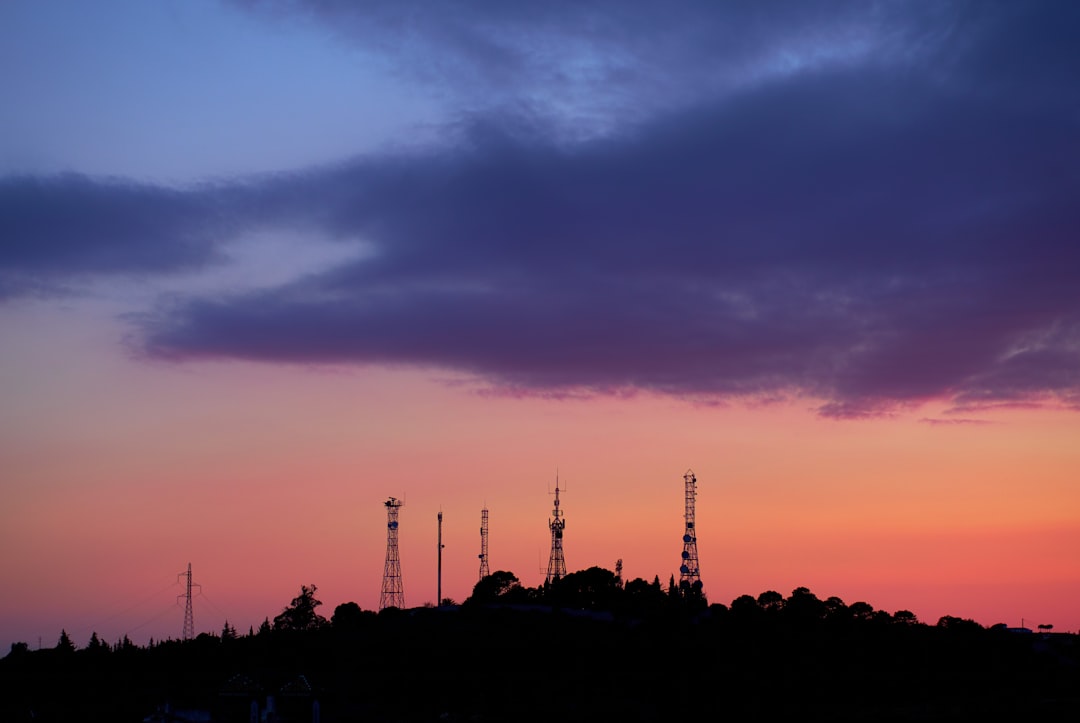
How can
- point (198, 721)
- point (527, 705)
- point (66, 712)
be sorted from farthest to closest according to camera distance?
point (66, 712) < point (527, 705) < point (198, 721)

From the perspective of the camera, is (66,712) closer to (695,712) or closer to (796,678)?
(695,712)

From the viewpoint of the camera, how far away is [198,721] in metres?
147

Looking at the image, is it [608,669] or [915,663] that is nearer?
[608,669]

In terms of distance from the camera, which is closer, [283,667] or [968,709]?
[968,709]

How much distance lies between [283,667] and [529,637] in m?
38.3

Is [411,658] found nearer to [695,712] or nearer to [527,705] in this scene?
[527,705]

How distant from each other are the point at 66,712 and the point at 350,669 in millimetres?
40277

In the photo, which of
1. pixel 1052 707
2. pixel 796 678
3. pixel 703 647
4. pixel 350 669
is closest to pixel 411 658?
pixel 350 669

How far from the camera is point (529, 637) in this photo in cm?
19825

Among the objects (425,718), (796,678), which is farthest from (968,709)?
(425,718)

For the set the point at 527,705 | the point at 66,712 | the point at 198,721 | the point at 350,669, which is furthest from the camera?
the point at 350,669

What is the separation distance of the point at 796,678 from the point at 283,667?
7779 centimetres

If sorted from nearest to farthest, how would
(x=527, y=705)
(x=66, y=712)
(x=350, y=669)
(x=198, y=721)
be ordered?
1. (x=198, y=721)
2. (x=527, y=705)
3. (x=66, y=712)
4. (x=350, y=669)

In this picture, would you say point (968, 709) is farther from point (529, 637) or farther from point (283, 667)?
point (283, 667)
